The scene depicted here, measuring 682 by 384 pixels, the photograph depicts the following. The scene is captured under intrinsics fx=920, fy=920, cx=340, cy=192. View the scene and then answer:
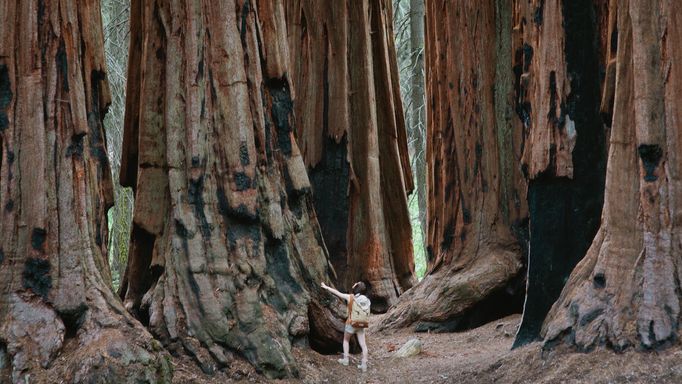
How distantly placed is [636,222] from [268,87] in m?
3.80

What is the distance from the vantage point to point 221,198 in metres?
8.09

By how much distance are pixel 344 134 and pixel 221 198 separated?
19.4ft

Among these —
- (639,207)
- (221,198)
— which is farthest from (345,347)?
(639,207)

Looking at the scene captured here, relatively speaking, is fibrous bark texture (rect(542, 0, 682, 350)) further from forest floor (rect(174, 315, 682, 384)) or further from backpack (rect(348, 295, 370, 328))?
backpack (rect(348, 295, 370, 328))

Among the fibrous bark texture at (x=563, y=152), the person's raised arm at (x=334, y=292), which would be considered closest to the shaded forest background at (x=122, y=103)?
the person's raised arm at (x=334, y=292)

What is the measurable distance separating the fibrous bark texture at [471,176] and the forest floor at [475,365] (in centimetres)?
38

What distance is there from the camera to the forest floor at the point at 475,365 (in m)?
6.19

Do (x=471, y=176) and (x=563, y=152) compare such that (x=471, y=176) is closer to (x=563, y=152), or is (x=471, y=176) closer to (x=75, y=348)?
(x=563, y=152)

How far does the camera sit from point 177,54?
836cm

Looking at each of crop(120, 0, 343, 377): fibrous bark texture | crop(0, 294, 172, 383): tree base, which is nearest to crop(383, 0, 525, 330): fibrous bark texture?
crop(120, 0, 343, 377): fibrous bark texture

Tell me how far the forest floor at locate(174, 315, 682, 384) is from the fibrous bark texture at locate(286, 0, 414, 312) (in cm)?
275

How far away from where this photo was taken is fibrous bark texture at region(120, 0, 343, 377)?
7.75 metres

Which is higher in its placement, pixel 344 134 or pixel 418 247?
pixel 344 134

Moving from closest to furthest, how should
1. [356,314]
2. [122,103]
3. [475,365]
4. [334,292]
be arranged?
[475,365] → [334,292] → [356,314] → [122,103]
